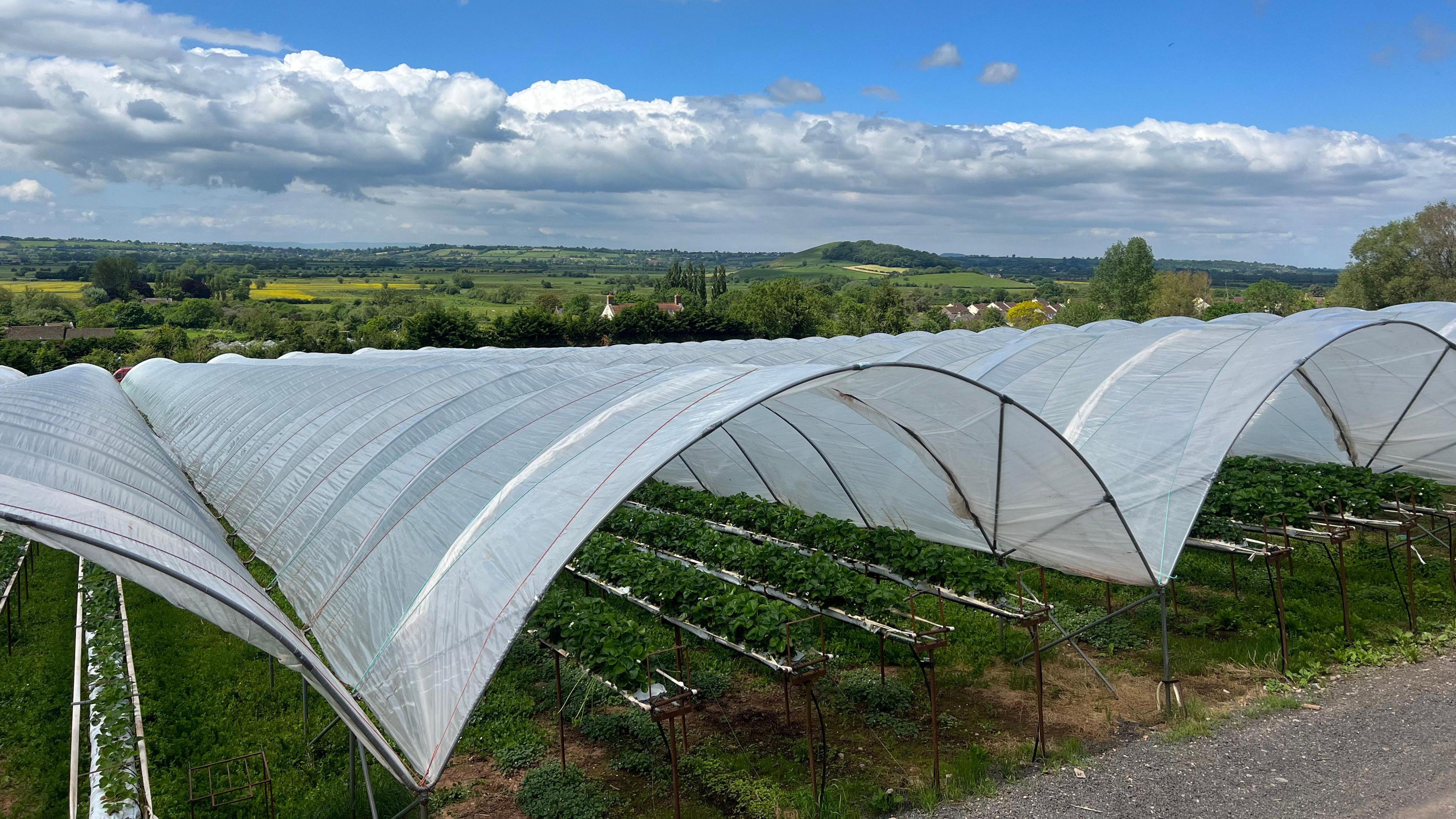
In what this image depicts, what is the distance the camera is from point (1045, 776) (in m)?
8.29

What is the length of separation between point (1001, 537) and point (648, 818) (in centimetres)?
662

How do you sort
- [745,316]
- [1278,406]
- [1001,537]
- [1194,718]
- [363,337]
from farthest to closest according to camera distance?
[745,316], [363,337], [1278,406], [1001,537], [1194,718]

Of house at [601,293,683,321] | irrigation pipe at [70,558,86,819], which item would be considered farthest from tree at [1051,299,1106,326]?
irrigation pipe at [70,558,86,819]

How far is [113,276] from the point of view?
11269 cm

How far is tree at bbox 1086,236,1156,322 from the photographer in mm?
79312

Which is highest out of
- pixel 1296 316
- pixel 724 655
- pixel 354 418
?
pixel 1296 316

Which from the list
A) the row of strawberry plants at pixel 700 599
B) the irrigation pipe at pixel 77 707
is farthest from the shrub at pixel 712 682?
the irrigation pipe at pixel 77 707

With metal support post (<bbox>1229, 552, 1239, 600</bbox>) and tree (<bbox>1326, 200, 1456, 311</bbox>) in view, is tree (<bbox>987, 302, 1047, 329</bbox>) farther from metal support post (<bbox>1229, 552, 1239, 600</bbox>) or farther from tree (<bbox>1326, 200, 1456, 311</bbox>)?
metal support post (<bbox>1229, 552, 1239, 600</bbox>)

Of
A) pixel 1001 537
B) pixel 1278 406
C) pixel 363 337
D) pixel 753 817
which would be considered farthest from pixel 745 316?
pixel 753 817

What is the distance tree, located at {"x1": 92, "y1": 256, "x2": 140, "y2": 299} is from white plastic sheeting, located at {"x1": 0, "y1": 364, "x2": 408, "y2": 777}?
394 feet

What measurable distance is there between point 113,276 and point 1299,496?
136683 mm

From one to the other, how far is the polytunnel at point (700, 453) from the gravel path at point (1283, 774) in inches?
89.4

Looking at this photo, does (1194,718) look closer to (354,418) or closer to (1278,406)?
(1278,406)

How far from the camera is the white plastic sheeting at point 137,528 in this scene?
5.21 metres
